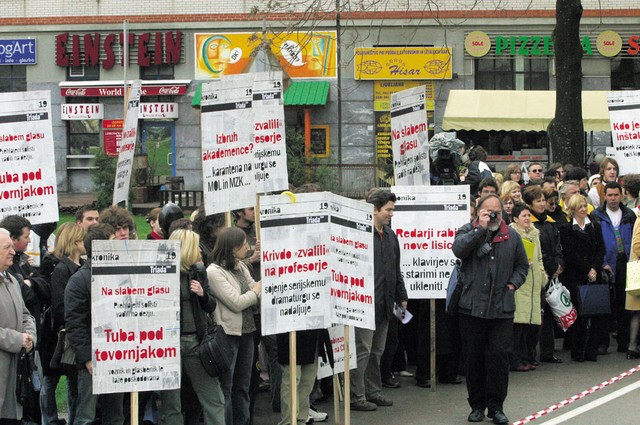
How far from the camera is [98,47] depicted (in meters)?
36.6

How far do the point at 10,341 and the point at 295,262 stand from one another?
7.54ft

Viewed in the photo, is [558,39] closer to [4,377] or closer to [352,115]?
[4,377]

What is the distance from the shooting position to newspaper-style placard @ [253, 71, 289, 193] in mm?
10992

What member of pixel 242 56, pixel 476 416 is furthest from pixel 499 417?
pixel 242 56

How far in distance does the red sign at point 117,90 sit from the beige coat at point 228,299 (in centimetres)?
2689

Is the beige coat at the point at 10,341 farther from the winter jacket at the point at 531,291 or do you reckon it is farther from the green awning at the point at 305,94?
the green awning at the point at 305,94

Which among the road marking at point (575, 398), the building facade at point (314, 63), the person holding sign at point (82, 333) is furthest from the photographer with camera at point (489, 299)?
the building facade at point (314, 63)

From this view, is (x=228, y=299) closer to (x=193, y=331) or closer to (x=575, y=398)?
(x=193, y=331)

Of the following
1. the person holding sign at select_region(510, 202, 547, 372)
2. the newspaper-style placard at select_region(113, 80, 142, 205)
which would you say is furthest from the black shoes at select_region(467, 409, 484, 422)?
the newspaper-style placard at select_region(113, 80, 142, 205)

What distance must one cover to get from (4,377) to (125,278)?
1.13 m

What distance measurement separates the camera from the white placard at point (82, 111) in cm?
3628

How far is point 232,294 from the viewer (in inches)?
372

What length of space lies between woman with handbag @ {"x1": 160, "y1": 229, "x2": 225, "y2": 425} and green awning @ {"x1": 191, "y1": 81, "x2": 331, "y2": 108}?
25.8 m

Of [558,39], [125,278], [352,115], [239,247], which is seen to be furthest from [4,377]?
[352,115]
